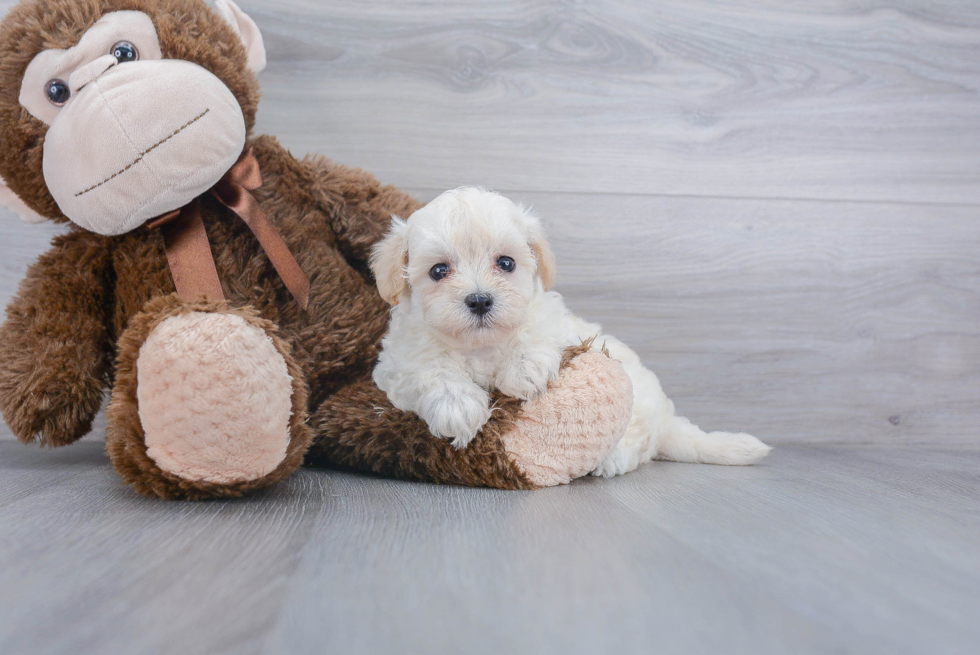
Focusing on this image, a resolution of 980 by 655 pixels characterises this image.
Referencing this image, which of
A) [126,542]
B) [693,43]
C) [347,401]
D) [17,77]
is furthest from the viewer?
[693,43]

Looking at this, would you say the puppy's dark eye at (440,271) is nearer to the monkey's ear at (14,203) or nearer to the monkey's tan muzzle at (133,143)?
the monkey's tan muzzle at (133,143)

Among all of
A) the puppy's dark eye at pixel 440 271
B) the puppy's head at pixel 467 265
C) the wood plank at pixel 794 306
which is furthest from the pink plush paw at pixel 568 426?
the wood plank at pixel 794 306

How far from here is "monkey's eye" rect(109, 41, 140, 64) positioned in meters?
0.95

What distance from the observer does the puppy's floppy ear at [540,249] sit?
107 centimetres

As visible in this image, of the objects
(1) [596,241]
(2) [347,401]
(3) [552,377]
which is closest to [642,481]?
(3) [552,377]

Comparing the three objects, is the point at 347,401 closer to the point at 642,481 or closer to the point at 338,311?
the point at 338,311

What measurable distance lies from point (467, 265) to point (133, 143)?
48cm

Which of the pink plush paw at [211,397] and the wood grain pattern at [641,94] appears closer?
the pink plush paw at [211,397]

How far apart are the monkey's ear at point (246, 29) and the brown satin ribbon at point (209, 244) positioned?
0.59 feet

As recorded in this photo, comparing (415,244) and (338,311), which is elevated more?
(415,244)

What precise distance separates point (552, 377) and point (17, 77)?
0.88 m

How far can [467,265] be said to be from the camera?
3.26ft

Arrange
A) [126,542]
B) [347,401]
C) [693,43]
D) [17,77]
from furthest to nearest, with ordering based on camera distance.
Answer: [693,43]
[347,401]
[17,77]
[126,542]

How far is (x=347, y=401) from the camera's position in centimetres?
106
